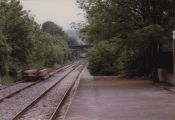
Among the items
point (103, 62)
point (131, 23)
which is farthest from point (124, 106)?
point (103, 62)

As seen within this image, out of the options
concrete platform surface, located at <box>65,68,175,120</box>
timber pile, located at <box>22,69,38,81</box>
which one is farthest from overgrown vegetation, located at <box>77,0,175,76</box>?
timber pile, located at <box>22,69,38,81</box>

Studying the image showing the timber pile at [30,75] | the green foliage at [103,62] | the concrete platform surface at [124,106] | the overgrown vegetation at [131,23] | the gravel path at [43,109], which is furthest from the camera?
the green foliage at [103,62]

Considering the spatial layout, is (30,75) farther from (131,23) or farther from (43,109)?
(43,109)

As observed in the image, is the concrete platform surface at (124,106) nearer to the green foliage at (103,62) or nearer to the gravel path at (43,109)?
the gravel path at (43,109)

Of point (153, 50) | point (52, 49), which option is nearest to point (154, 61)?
point (153, 50)

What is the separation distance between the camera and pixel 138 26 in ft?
129

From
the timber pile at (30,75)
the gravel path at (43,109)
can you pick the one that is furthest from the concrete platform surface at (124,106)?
the timber pile at (30,75)

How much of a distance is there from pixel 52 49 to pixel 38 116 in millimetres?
78768

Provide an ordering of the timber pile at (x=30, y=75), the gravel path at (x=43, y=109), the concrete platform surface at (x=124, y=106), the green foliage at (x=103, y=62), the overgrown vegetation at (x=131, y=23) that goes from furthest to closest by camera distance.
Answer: the green foliage at (x=103, y=62) < the timber pile at (x=30, y=75) < the overgrown vegetation at (x=131, y=23) < the gravel path at (x=43, y=109) < the concrete platform surface at (x=124, y=106)

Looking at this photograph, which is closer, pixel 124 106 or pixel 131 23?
pixel 124 106

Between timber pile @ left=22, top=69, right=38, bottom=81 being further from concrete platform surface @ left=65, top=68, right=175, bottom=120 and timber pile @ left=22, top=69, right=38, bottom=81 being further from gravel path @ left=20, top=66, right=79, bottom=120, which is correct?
concrete platform surface @ left=65, top=68, right=175, bottom=120

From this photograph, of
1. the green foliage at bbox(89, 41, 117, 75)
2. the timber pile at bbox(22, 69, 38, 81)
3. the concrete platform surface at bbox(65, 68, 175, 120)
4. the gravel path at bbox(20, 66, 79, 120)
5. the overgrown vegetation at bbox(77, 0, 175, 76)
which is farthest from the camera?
the green foliage at bbox(89, 41, 117, 75)

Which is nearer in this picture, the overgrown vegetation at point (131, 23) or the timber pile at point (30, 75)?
the overgrown vegetation at point (131, 23)

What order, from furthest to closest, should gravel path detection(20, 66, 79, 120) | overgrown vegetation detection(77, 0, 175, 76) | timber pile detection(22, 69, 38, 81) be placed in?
1. timber pile detection(22, 69, 38, 81)
2. overgrown vegetation detection(77, 0, 175, 76)
3. gravel path detection(20, 66, 79, 120)
